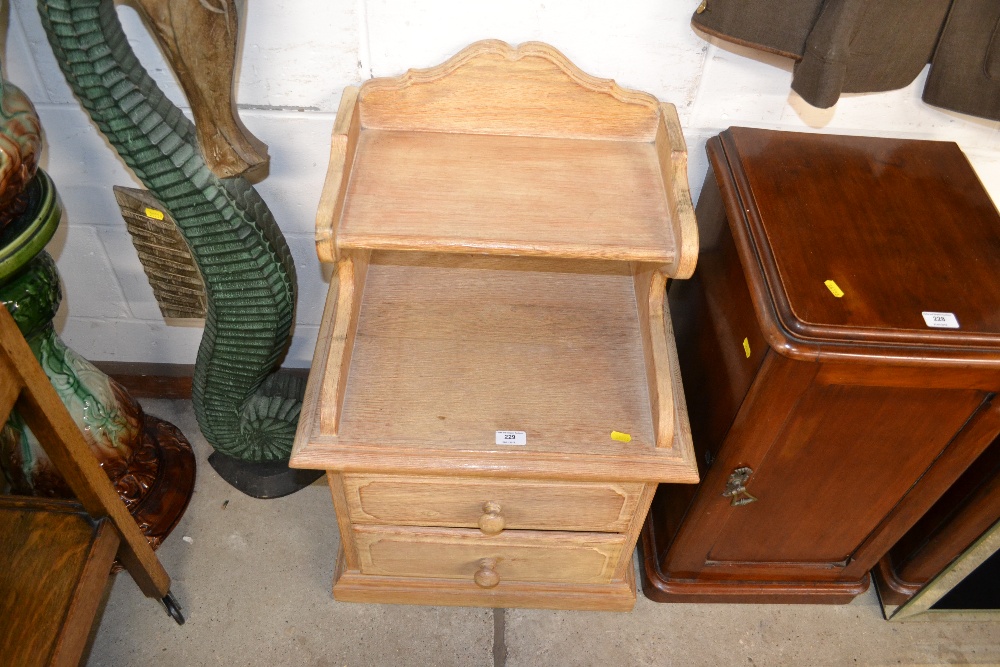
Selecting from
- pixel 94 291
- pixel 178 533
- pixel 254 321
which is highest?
pixel 254 321

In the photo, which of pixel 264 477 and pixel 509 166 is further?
pixel 264 477

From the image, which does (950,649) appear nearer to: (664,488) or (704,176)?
(664,488)

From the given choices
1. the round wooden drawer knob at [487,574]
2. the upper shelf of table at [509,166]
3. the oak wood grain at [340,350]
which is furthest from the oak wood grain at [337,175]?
the round wooden drawer knob at [487,574]

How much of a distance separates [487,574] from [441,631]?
0.84 feet

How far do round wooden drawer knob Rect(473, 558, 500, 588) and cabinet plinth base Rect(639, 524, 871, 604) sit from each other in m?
0.39

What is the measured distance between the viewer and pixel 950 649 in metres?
1.74

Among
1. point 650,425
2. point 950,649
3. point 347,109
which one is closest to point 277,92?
point 347,109

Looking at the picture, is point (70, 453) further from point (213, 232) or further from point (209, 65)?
point (209, 65)

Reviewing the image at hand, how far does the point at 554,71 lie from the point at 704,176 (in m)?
0.44

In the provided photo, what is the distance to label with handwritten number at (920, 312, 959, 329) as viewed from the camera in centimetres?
112

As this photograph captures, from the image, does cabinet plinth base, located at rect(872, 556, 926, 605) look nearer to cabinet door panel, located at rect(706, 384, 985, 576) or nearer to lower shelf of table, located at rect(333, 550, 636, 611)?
cabinet door panel, located at rect(706, 384, 985, 576)

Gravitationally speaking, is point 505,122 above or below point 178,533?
above

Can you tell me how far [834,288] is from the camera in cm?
117

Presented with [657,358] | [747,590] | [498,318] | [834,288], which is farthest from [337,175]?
[747,590]
